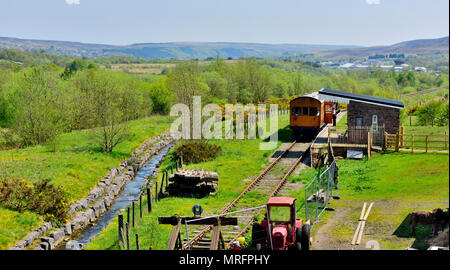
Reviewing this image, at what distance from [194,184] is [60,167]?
1127 centimetres

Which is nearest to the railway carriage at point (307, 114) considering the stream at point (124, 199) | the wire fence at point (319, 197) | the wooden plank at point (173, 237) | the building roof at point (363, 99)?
the building roof at point (363, 99)

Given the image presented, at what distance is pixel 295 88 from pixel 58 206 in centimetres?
8120

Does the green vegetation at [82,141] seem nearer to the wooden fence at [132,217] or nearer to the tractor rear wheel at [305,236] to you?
the wooden fence at [132,217]

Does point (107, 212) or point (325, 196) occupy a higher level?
point (325, 196)

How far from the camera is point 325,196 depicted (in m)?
22.1

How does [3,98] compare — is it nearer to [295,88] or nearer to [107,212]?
[107,212]

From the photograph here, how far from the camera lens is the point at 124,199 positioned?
29.8 metres

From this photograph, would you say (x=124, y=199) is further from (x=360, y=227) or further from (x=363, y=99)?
(x=363, y=99)

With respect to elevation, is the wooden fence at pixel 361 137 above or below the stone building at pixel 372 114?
below

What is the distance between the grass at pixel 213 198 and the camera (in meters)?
20.3

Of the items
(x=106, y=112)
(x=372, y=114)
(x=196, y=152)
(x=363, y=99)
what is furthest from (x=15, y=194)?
(x=372, y=114)

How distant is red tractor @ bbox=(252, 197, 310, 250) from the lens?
49.3 ft

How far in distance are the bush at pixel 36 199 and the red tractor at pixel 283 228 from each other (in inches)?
498
